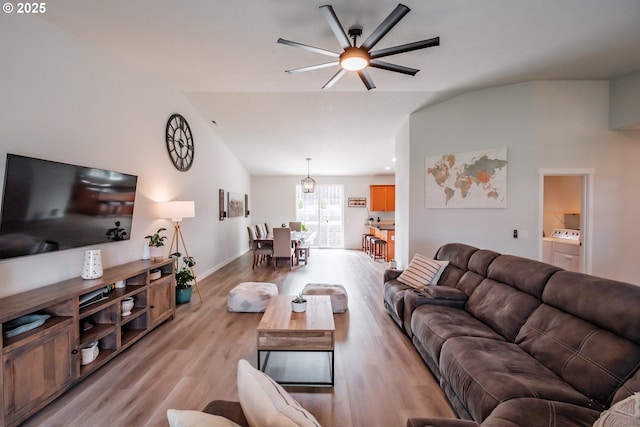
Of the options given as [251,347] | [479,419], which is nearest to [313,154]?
[251,347]

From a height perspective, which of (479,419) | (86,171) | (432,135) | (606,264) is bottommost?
(479,419)

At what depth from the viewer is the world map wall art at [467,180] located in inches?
161

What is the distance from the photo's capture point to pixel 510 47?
2.88 meters

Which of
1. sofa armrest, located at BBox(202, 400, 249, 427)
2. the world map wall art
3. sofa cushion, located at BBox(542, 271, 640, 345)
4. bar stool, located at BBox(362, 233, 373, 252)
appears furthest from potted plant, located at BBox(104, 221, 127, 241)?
bar stool, located at BBox(362, 233, 373, 252)

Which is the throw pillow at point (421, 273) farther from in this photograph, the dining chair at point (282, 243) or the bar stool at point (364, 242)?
the bar stool at point (364, 242)

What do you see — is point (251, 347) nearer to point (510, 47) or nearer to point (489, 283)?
point (489, 283)

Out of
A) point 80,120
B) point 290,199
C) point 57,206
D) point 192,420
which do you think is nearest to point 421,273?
point 192,420

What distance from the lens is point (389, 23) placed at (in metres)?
1.95

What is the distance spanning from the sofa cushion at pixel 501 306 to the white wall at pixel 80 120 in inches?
151

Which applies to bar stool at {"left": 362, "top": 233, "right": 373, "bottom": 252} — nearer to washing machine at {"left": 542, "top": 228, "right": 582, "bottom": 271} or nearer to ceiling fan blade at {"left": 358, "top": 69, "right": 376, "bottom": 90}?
washing machine at {"left": 542, "top": 228, "right": 582, "bottom": 271}

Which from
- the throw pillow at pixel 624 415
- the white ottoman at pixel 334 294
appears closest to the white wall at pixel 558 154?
the white ottoman at pixel 334 294

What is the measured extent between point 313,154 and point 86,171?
16.9 ft

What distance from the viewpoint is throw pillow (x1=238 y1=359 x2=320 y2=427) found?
789 millimetres

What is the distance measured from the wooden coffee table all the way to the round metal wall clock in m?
2.95
